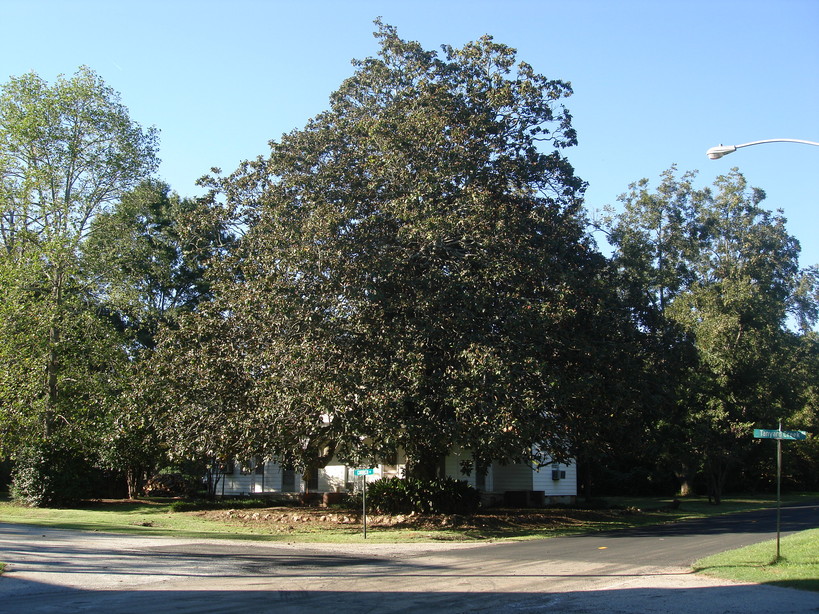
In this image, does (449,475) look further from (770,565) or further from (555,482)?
(770,565)

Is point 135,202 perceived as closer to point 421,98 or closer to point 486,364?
point 421,98

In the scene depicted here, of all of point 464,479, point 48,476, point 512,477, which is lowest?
point 512,477

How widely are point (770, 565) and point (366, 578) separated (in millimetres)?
7219

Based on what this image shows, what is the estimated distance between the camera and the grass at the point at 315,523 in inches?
804

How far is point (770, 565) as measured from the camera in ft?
43.5

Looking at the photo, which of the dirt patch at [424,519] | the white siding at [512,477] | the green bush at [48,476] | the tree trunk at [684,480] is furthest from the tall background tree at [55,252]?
the tree trunk at [684,480]

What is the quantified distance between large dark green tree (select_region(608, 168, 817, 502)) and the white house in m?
5.43

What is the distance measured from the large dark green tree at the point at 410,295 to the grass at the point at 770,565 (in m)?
6.02

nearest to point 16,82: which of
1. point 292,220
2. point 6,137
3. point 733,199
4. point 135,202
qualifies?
point 6,137

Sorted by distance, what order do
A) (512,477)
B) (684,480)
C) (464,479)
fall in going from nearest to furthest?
(464,479), (512,477), (684,480)

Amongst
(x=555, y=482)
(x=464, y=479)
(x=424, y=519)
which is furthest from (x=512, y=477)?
(x=424, y=519)

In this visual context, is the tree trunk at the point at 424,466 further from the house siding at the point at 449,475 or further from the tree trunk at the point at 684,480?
→ the tree trunk at the point at 684,480

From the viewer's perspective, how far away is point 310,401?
64.1 ft

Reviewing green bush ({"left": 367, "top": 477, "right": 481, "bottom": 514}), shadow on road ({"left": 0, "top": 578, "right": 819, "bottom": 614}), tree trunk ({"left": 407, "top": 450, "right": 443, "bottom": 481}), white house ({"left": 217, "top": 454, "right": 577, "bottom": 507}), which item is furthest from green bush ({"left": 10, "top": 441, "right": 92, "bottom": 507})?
shadow on road ({"left": 0, "top": 578, "right": 819, "bottom": 614})
